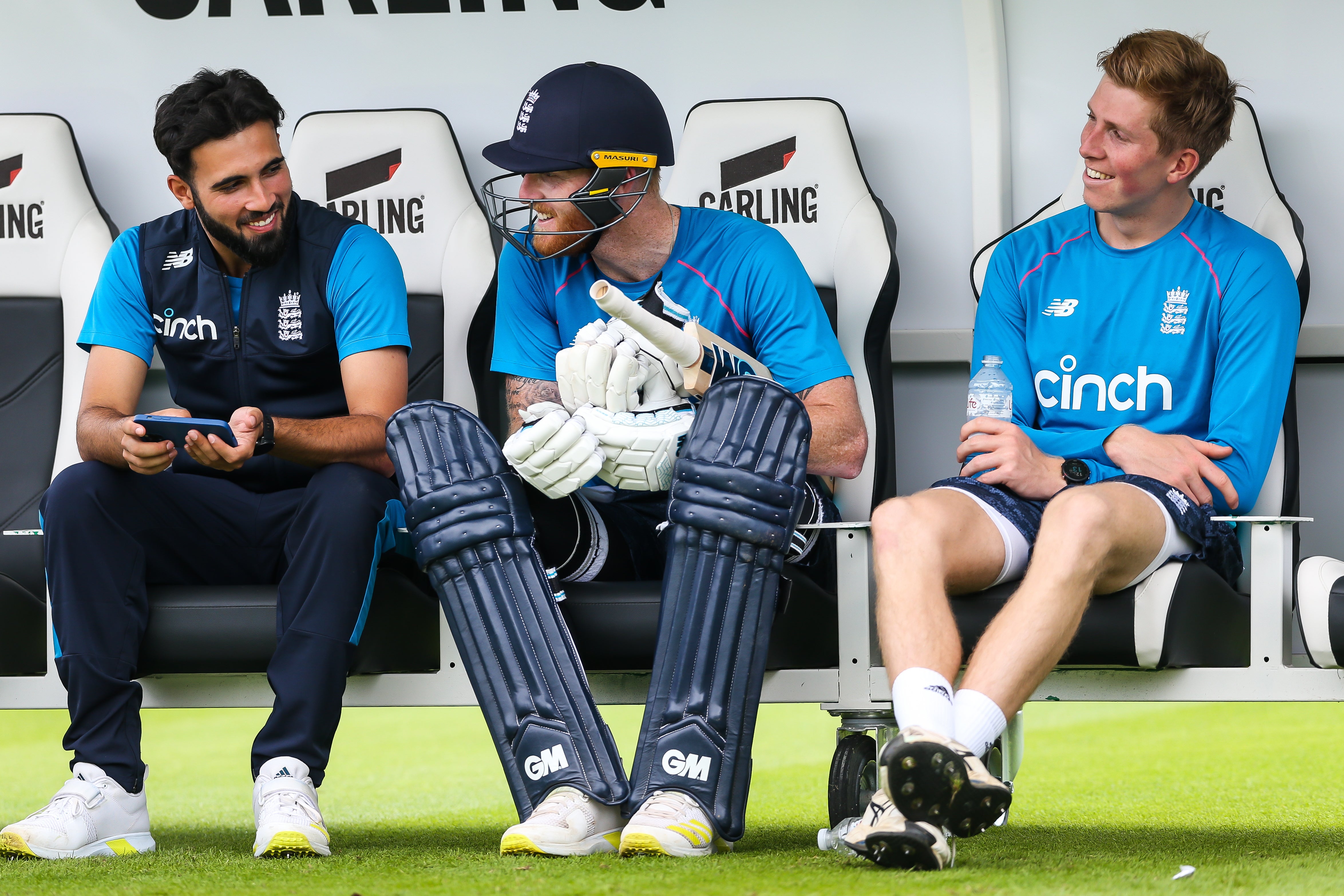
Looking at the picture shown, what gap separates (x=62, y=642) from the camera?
1870mm

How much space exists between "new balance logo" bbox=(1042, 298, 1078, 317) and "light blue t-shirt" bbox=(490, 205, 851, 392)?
341mm

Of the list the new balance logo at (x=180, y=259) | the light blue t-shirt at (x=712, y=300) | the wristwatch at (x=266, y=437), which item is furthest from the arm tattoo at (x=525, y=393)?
the new balance logo at (x=180, y=259)

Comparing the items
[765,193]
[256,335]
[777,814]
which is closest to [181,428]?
[256,335]

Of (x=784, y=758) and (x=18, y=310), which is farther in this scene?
(x=784, y=758)

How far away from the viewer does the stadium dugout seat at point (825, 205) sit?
2486 millimetres

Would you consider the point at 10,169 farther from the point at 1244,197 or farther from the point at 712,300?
the point at 1244,197

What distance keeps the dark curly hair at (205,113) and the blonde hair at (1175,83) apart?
1.32m

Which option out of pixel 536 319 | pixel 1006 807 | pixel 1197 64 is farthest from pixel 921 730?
pixel 1197 64

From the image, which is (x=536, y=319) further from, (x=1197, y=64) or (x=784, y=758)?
(x=784, y=758)

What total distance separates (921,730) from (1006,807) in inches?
4.8

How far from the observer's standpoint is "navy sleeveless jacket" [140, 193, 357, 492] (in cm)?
222

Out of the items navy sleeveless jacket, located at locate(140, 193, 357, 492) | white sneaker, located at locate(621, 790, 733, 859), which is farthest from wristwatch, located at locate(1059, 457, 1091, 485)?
navy sleeveless jacket, located at locate(140, 193, 357, 492)

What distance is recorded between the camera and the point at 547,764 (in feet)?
5.68

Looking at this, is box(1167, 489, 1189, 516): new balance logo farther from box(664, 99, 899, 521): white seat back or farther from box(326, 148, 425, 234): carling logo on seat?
box(326, 148, 425, 234): carling logo on seat
